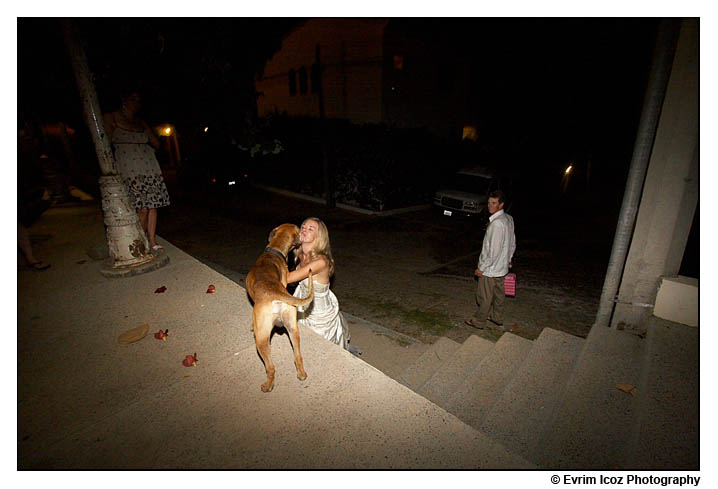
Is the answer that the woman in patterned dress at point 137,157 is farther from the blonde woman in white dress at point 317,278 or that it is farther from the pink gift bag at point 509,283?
the pink gift bag at point 509,283

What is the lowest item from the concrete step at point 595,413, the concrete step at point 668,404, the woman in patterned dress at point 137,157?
the concrete step at point 595,413

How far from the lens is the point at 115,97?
5.30 metres

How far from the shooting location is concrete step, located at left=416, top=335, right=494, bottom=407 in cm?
312

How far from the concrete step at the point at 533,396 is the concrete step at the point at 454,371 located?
0.48 metres

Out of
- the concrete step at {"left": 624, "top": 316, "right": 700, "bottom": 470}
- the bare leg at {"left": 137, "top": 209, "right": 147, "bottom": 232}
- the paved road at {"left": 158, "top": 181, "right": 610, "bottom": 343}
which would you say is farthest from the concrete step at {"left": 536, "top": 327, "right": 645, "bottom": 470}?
the bare leg at {"left": 137, "top": 209, "right": 147, "bottom": 232}

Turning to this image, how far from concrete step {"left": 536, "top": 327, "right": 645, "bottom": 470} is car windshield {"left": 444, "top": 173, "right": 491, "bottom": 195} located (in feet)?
28.6

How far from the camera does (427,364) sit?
3740 mm

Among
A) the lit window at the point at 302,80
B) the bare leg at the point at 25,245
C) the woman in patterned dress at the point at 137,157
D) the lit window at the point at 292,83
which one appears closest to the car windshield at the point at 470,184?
the woman in patterned dress at the point at 137,157

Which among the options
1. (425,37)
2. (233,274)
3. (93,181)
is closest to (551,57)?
(425,37)

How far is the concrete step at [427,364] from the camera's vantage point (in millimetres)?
3478

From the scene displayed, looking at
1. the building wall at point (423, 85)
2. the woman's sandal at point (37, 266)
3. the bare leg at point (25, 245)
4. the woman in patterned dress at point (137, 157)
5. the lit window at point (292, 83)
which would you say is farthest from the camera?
the lit window at point (292, 83)

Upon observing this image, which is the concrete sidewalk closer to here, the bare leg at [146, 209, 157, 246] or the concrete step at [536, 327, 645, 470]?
the concrete step at [536, 327, 645, 470]

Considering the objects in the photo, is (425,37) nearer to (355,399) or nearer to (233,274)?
(233,274)
